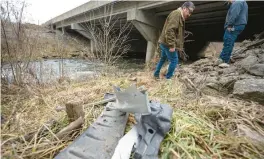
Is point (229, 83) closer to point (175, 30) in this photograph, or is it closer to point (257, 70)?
point (257, 70)

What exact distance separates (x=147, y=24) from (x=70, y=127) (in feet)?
18.3

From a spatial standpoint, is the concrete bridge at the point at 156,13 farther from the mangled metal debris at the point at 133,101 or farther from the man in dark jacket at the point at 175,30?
the mangled metal debris at the point at 133,101

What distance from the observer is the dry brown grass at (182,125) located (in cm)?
111

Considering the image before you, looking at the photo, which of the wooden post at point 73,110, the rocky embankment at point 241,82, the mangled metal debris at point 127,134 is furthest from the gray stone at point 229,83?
the wooden post at point 73,110

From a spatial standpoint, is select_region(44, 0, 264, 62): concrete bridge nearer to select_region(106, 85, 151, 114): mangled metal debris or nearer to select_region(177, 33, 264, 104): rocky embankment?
select_region(177, 33, 264, 104): rocky embankment

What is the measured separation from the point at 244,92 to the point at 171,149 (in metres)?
1.39

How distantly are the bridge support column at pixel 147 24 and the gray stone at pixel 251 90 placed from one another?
14.9 ft

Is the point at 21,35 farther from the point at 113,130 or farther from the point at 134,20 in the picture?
the point at 134,20

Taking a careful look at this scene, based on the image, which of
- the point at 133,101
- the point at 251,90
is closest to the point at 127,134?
the point at 133,101

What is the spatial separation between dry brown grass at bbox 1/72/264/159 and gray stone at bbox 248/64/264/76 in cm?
101

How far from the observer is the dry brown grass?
3.65ft

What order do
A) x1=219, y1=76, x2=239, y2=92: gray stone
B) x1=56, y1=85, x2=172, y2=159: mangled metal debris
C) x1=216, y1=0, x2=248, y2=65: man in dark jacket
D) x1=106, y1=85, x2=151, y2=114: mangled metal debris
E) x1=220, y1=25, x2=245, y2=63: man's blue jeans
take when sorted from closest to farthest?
x1=56, y1=85, x2=172, y2=159: mangled metal debris, x1=106, y1=85, x2=151, y2=114: mangled metal debris, x1=219, y1=76, x2=239, y2=92: gray stone, x1=216, y1=0, x2=248, y2=65: man in dark jacket, x1=220, y1=25, x2=245, y2=63: man's blue jeans

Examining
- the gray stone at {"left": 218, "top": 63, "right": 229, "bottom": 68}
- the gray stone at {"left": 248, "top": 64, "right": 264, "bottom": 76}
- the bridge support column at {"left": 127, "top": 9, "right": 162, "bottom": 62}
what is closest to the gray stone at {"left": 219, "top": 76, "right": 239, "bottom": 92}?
the gray stone at {"left": 248, "top": 64, "right": 264, "bottom": 76}

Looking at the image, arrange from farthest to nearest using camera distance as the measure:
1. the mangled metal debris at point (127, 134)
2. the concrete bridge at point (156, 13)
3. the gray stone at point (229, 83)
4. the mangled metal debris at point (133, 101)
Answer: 1. the concrete bridge at point (156, 13)
2. the gray stone at point (229, 83)
3. the mangled metal debris at point (133, 101)
4. the mangled metal debris at point (127, 134)
